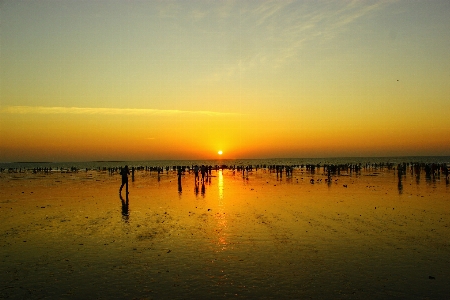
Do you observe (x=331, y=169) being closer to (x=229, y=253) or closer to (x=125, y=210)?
(x=125, y=210)

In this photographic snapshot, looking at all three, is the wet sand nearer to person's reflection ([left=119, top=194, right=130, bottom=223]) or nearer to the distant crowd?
person's reflection ([left=119, top=194, right=130, bottom=223])

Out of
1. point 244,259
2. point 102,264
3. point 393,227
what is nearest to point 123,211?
point 102,264

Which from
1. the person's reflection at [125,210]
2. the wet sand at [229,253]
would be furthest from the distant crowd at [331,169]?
the wet sand at [229,253]

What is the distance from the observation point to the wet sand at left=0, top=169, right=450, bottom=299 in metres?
10.7

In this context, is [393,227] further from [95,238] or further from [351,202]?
[95,238]

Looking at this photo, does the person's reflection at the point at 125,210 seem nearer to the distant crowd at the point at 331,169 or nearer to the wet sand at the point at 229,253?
the wet sand at the point at 229,253

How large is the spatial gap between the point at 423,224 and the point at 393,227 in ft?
6.16

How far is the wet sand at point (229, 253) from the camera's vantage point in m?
10.7

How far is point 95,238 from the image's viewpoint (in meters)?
17.0

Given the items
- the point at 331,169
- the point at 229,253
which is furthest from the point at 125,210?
the point at 331,169

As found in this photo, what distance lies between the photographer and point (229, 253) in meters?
14.2

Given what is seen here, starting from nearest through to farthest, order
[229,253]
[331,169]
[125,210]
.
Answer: [229,253], [125,210], [331,169]

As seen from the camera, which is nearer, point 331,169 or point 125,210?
point 125,210

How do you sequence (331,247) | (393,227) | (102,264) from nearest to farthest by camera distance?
1. (102,264)
2. (331,247)
3. (393,227)
